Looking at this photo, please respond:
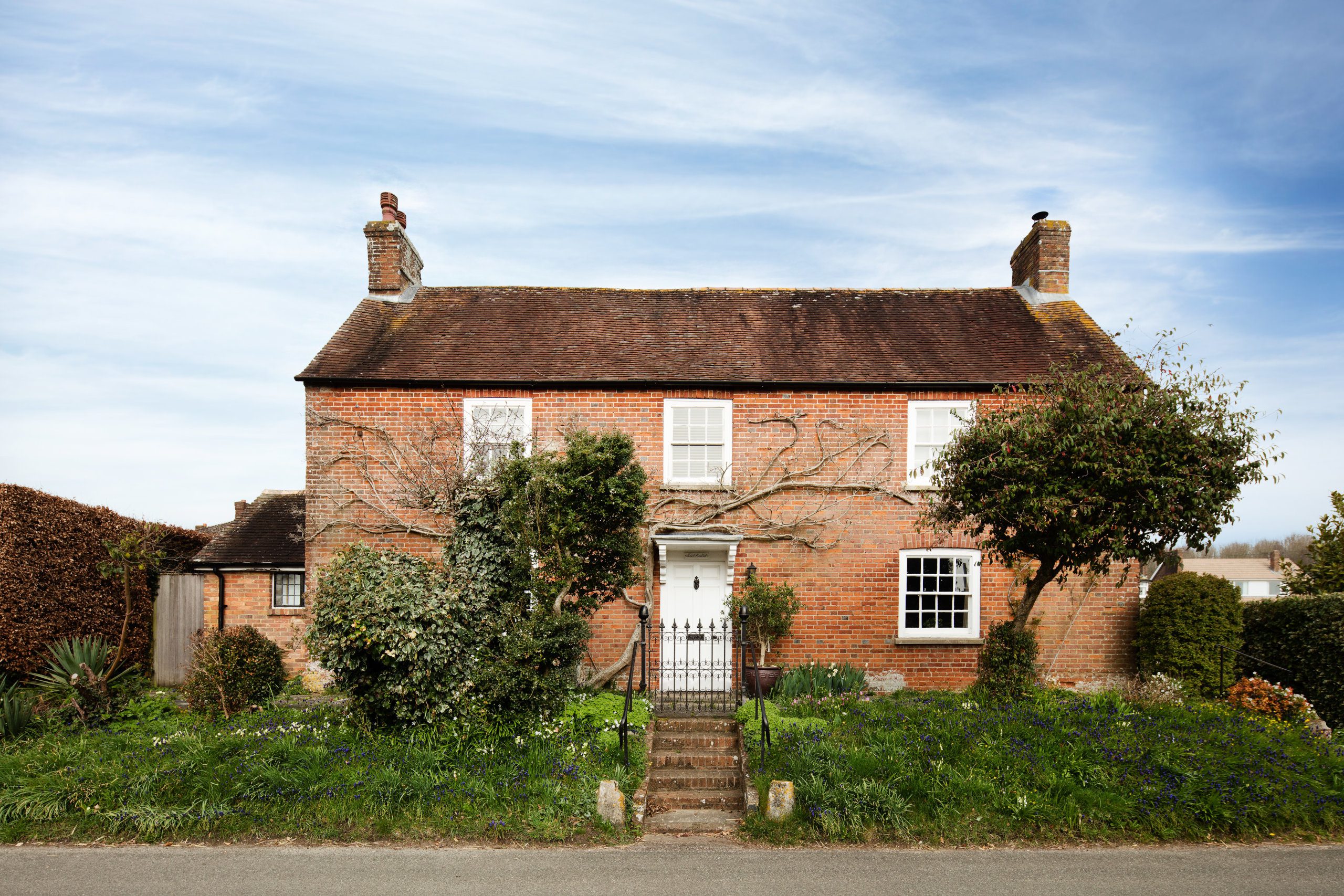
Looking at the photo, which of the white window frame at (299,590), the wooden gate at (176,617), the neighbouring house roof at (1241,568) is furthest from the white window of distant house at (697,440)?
the neighbouring house roof at (1241,568)

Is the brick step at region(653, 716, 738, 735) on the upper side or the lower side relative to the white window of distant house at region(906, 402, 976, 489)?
lower

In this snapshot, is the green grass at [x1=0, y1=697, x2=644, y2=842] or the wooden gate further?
the wooden gate

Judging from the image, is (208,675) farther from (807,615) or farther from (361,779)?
(807,615)

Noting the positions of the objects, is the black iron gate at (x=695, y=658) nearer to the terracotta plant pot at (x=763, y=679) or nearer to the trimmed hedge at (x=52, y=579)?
the terracotta plant pot at (x=763, y=679)

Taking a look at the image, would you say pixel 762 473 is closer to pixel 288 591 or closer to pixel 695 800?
pixel 695 800

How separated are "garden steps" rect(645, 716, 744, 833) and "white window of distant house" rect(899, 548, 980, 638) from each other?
16.6ft

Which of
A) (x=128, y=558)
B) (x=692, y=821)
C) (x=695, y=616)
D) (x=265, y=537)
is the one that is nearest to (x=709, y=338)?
(x=695, y=616)

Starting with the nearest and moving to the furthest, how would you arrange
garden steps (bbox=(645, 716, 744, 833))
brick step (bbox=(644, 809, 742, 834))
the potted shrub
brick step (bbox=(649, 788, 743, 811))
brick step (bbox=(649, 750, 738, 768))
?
brick step (bbox=(644, 809, 742, 834))
garden steps (bbox=(645, 716, 744, 833))
brick step (bbox=(649, 788, 743, 811))
brick step (bbox=(649, 750, 738, 768))
the potted shrub

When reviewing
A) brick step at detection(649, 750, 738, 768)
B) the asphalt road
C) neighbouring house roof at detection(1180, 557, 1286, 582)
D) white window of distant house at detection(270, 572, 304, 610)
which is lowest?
neighbouring house roof at detection(1180, 557, 1286, 582)

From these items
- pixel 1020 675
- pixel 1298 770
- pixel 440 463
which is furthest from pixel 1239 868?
pixel 440 463

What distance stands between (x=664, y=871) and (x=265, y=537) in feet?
43.1

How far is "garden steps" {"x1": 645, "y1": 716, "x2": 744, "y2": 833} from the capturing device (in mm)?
8094

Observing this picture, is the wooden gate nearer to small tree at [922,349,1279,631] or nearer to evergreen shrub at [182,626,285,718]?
evergreen shrub at [182,626,285,718]

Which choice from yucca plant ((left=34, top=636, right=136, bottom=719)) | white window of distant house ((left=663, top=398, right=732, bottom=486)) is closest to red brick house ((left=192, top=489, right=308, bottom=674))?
yucca plant ((left=34, top=636, right=136, bottom=719))
